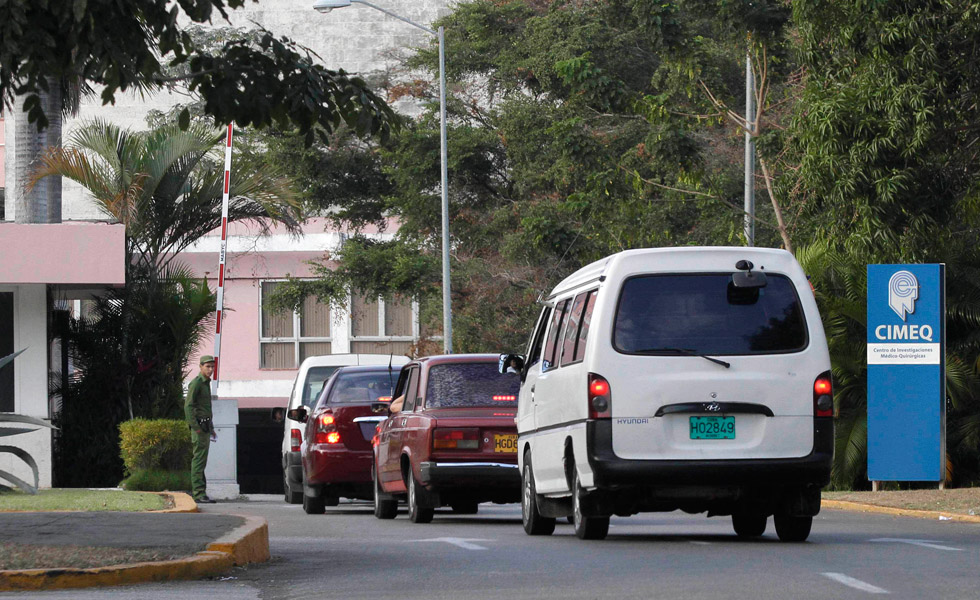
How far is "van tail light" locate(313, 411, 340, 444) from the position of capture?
1894cm

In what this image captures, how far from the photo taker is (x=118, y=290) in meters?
26.6

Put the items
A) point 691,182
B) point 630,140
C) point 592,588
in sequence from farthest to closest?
point 630,140
point 691,182
point 592,588

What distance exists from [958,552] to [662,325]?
2.52m

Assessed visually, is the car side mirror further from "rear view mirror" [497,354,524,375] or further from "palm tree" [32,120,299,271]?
"rear view mirror" [497,354,524,375]

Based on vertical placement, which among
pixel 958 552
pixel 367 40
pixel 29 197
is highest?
pixel 367 40

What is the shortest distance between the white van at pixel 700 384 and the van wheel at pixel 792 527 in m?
0.14

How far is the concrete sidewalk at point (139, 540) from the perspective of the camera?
31.0ft

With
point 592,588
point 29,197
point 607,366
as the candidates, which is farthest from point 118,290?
point 592,588

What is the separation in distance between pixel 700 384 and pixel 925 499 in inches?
350

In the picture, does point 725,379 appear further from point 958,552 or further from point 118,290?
point 118,290

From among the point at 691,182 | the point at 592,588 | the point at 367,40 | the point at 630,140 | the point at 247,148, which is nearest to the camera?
the point at 592,588

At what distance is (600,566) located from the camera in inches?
413

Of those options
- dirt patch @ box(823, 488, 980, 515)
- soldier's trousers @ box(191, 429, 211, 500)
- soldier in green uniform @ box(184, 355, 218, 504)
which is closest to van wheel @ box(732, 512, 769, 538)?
dirt patch @ box(823, 488, 980, 515)

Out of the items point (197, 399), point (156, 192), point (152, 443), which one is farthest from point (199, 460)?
point (156, 192)
